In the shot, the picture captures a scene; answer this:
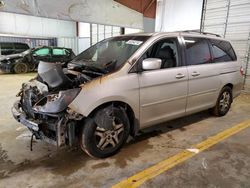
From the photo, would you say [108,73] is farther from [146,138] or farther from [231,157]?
[231,157]

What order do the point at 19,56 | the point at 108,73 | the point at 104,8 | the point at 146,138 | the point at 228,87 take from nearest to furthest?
the point at 108,73 < the point at 146,138 < the point at 228,87 < the point at 104,8 < the point at 19,56

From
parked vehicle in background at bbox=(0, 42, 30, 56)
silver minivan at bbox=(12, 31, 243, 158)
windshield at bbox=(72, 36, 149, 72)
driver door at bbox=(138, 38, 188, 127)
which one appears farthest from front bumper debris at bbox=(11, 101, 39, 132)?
parked vehicle in background at bbox=(0, 42, 30, 56)

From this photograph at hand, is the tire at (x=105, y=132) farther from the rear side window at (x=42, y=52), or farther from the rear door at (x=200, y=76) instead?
the rear side window at (x=42, y=52)

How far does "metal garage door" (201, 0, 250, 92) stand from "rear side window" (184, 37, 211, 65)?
3.89 m

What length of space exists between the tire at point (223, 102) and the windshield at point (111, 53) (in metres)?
2.12

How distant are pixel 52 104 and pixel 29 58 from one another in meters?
9.93

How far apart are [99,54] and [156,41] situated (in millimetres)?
940

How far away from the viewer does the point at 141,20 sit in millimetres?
9352

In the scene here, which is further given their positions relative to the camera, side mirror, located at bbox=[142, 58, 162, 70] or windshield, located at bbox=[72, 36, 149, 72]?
windshield, located at bbox=[72, 36, 149, 72]

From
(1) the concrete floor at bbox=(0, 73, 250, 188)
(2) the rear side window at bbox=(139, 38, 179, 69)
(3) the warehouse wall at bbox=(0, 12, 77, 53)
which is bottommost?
(1) the concrete floor at bbox=(0, 73, 250, 188)

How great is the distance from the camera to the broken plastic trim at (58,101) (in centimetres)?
236

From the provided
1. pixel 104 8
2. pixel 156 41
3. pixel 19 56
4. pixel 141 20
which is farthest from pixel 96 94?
pixel 19 56

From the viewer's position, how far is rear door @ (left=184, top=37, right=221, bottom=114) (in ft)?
11.5

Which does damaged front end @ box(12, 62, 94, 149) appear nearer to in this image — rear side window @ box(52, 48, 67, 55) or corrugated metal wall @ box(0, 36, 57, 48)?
rear side window @ box(52, 48, 67, 55)
